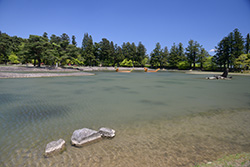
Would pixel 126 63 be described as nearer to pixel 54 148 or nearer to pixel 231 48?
pixel 231 48

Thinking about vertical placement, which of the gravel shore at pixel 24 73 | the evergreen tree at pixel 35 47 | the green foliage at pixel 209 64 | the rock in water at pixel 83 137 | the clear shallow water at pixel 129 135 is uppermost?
the evergreen tree at pixel 35 47

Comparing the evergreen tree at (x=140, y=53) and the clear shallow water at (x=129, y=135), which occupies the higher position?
the evergreen tree at (x=140, y=53)

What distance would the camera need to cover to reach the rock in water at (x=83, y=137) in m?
3.85

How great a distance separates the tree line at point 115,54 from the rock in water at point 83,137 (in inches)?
1896

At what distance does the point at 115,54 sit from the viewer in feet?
277

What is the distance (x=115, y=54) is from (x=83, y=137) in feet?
271

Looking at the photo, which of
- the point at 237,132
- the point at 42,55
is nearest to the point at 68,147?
the point at 237,132

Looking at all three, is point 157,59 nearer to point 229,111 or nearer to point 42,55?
point 42,55

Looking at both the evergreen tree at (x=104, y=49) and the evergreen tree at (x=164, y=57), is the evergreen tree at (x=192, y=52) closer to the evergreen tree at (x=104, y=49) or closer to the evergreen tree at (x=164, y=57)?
the evergreen tree at (x=164, y=57)

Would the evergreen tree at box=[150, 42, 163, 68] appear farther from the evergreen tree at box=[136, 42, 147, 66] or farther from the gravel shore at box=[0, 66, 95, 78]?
the gravel shore at box=[0, 66, 95, 78]

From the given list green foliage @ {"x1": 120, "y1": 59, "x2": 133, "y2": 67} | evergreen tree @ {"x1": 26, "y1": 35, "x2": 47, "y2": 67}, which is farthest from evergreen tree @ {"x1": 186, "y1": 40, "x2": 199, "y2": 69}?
evergreen tree @ {"x1": 26, "y1": 35, "x2": 47, "y2": 67}

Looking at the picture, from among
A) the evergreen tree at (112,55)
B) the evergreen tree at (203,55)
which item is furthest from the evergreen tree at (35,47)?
the evergreen tree at (203,55)

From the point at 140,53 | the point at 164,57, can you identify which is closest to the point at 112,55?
the point at 140,53

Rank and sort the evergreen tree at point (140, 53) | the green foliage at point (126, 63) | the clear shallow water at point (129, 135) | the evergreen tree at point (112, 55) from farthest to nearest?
the evergreen tree at point (140, 53) → the green foliage at point (126, 63) → the evergreen tree at point (112, 55) → the clear shallow water at point (129, 135)
